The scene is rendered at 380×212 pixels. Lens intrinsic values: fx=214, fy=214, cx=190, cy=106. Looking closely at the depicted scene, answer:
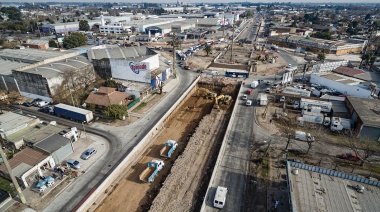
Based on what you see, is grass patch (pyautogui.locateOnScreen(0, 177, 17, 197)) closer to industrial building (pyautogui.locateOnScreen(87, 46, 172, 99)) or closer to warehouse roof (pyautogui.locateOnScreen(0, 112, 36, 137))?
warehouse roof (pyautogui.locateOnScreen(0, 112, 36, 137))

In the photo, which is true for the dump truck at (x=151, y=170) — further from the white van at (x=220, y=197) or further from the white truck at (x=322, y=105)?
the white truck at (x=322, y=105)

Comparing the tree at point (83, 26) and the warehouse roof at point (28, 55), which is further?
the tree at point (83, 26)

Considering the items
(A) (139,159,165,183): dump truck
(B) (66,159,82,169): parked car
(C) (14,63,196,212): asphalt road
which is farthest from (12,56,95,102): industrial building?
(A) (139,159,165,183): dump truck

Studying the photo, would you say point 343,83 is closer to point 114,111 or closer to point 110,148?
point 114,111

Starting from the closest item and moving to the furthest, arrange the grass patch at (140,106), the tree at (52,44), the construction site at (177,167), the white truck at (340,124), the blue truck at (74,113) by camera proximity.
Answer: the construction site at (177,167), the white truck at (340,124), the blue truck at (74,113), the grass patch at (140,106), the tree at (52,44)

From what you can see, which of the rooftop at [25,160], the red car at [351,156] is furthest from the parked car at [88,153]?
the red car at [351,156]

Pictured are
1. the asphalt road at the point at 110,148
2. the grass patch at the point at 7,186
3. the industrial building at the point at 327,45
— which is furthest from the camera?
the industrial building at the point at 327,45

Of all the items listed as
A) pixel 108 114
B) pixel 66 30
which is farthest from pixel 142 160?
pixel 66 30

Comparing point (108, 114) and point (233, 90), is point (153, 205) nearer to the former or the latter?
point (108, 114)
